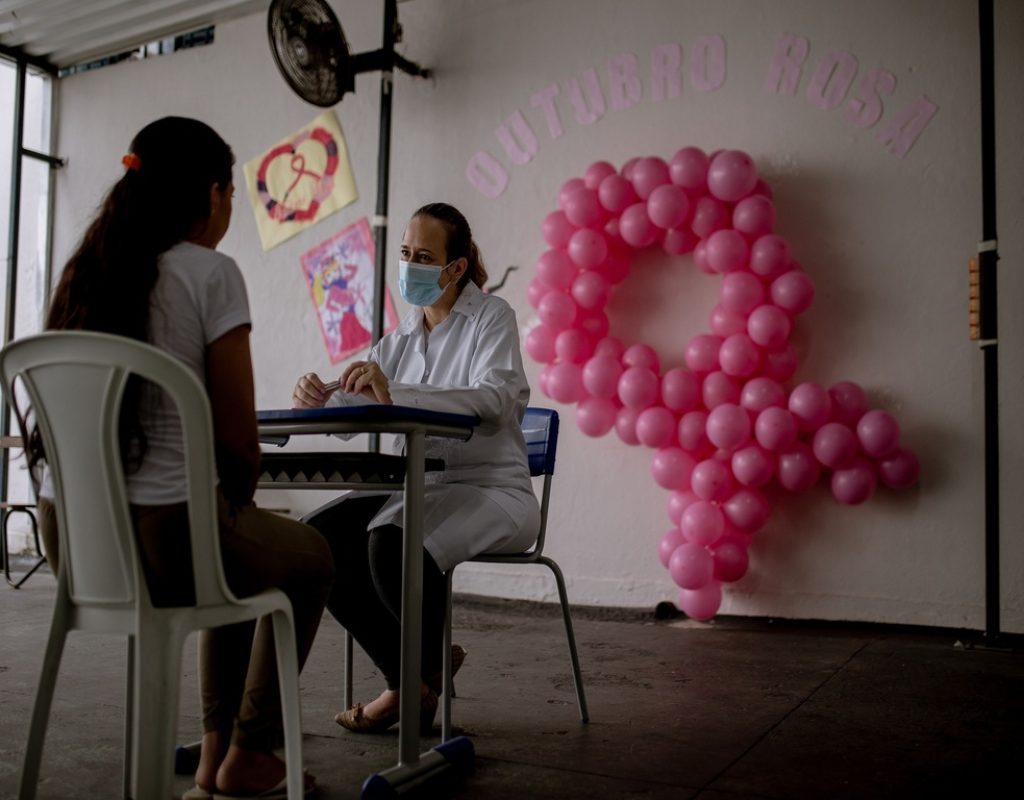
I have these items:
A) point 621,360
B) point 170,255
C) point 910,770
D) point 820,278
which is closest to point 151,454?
point 170,255

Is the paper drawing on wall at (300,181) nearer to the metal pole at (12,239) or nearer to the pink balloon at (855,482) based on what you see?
the metal pole at (12,239)

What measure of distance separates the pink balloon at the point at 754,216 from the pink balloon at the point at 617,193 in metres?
0.42

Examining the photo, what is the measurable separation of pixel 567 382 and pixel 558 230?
0.63 metres

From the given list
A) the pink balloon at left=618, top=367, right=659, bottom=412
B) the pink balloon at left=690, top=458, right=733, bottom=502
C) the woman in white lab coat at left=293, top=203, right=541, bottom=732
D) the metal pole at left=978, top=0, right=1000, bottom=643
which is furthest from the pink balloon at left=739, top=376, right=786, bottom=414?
the woman in white lab coat at left=293, top=203, right=541, bottom=732

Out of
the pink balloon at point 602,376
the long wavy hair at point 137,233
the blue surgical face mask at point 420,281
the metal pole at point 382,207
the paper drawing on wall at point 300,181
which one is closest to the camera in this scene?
the long wavy hair at point 137,233

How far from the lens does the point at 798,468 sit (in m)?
3.52

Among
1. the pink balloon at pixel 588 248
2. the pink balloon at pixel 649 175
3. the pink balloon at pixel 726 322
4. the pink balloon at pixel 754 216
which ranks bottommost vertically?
the pink balloon at pixel 726 322

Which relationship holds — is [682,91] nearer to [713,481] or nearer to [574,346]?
[574,346]

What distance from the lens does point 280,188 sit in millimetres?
5270

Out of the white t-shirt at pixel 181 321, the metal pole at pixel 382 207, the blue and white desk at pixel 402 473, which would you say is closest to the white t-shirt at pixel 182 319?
the white t-shirt at pixel 181 321

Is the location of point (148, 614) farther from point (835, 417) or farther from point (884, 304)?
point (884, 304)

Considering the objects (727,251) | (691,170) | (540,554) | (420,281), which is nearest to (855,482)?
(727,251)

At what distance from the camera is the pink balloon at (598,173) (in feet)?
12.8

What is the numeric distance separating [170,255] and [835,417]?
108 inches
